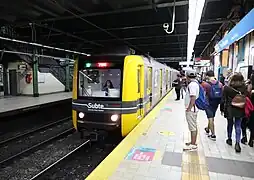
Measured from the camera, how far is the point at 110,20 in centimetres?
941

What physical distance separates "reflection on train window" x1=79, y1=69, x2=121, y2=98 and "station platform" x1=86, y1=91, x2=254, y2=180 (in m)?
1.10

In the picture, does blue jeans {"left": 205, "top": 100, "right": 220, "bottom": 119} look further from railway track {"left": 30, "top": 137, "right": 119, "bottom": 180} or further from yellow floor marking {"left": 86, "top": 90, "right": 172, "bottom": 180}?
railway track {"left": 30, "top": 137, "right": 119, "bottom": 180}

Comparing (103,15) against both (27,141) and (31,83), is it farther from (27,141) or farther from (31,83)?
(31,83)

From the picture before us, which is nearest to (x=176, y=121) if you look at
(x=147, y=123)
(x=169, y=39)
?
(x=147, y=123)

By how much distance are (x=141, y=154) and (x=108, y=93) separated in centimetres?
176

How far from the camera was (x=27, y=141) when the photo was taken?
6453 millimetres

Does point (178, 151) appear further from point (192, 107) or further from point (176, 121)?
point (176, 121)

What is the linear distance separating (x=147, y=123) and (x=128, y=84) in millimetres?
1602

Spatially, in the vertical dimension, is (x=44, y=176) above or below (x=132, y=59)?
below

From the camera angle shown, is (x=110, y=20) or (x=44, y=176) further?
(x=110, y=20)

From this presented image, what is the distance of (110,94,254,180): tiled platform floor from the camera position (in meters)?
2.77

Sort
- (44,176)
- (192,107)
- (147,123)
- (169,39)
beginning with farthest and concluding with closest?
(169,39) → (147,123) → (44,176) → (192,107)

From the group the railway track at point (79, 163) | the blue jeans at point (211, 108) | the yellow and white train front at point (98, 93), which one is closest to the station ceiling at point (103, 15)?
the yellow and white train front at point (98, 93)

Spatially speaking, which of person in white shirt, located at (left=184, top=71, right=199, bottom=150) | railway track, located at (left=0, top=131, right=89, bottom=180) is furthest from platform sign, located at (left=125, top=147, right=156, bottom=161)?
railway track, located at (left=0, top=131, right=89, bottom=180)
